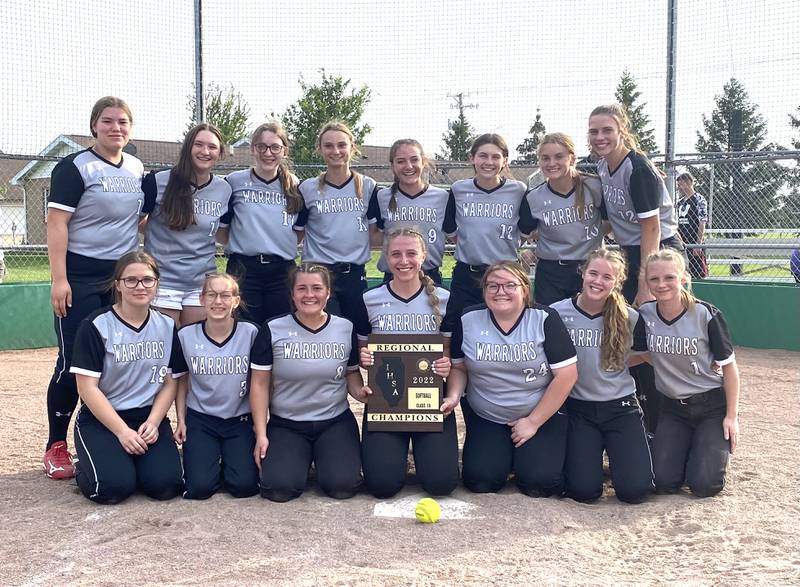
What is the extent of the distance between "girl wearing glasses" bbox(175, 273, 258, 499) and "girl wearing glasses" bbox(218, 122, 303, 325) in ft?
1.70

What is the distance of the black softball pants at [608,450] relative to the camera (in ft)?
13.0

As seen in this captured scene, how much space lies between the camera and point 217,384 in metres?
4.20

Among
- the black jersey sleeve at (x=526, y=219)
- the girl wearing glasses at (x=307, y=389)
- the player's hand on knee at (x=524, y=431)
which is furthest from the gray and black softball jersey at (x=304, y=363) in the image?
the black jersey sleeve at (x=526, y=219)

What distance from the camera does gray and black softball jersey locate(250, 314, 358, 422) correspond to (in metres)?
4.15

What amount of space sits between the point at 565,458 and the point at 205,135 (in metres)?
2.67

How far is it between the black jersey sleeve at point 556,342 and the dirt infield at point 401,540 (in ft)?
2.32

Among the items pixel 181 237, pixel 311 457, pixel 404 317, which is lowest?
pixel 311 457

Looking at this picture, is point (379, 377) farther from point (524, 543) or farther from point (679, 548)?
point (679, 548)

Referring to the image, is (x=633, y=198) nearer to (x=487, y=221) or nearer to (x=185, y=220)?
(x=487, y=221)

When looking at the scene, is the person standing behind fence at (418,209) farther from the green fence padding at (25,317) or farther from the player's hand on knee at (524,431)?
the green fence padding at (25,317)

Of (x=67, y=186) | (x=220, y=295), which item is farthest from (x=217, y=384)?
(x=67, y=186)

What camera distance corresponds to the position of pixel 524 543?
3334 millimetres

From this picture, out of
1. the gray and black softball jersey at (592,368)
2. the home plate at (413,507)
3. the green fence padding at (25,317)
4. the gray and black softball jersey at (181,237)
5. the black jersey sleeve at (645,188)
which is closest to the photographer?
the home plate at (413,507)

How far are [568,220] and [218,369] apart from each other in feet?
7.18
